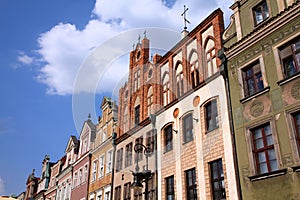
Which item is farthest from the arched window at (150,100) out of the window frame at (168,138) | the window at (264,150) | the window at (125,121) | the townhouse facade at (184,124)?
the window at (264,150)

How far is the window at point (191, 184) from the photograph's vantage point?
1554cm

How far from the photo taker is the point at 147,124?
2080 cm

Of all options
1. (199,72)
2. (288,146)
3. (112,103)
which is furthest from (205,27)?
(112,103)

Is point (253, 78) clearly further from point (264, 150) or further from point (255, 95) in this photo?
point (264, 150)

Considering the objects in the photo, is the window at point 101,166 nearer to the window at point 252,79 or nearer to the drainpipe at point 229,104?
the drainpipe at point 229,104

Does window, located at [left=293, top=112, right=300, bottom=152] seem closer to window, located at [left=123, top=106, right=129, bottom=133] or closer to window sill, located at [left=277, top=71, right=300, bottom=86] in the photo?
window sill, located at [left=277, top=71, right=300, bottom=86]

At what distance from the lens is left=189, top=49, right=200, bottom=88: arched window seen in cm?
1738

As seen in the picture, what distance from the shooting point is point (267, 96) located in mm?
12523

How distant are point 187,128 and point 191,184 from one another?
9.72 ft

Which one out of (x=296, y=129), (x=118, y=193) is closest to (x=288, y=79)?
(x=296, y=129)

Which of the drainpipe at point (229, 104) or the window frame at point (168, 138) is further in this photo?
the window frame at point (168, 138)

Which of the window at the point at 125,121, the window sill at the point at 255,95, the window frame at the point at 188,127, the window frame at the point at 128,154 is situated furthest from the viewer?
the window at the point at 125,121

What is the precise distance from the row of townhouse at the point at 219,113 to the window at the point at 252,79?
4 cm

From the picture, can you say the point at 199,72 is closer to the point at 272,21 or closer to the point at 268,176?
the point at 272,21
